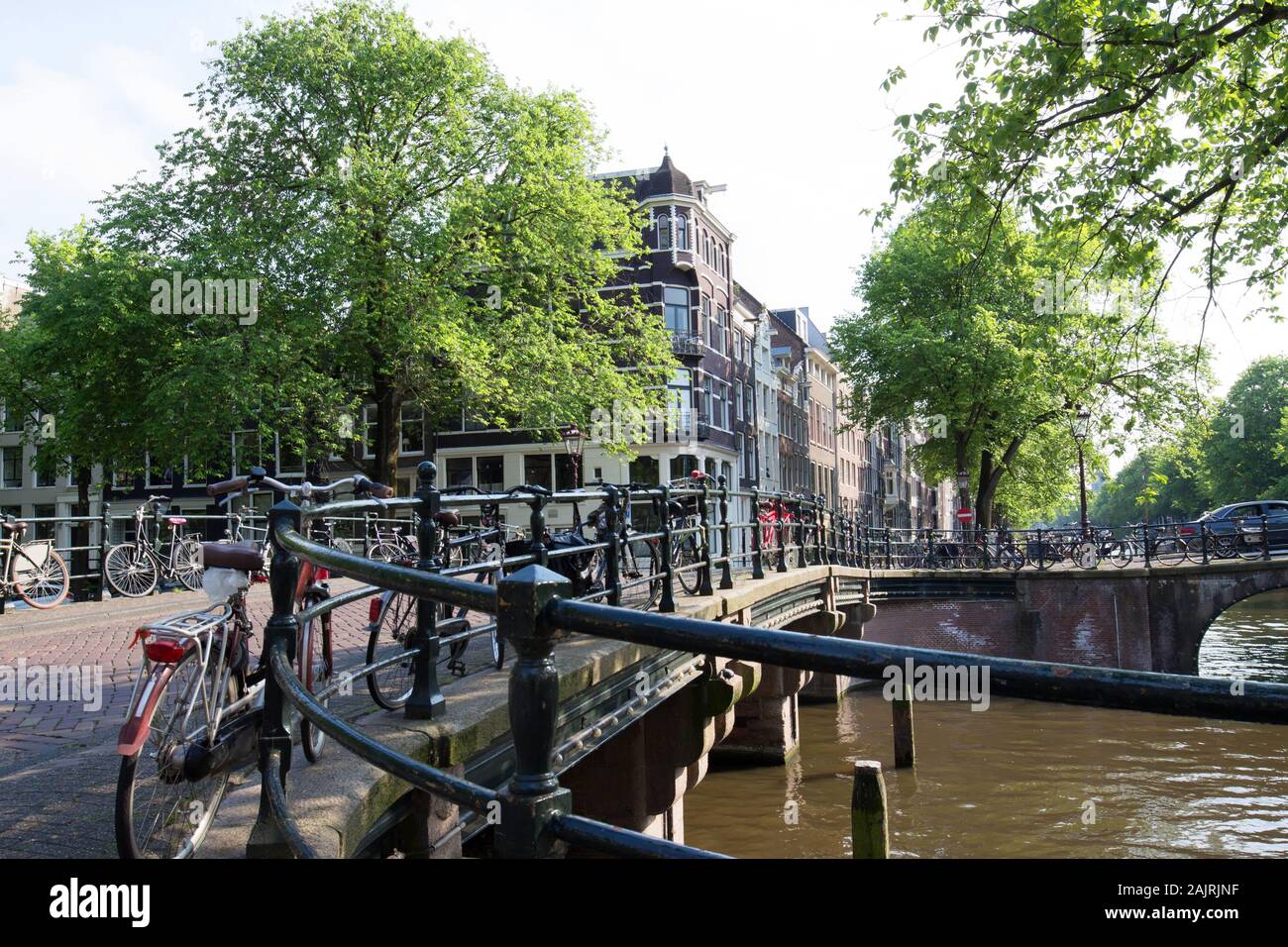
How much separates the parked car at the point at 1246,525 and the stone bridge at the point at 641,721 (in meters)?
1.18

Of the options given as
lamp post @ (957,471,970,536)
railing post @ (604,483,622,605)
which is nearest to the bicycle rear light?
railing post @ (604,483,622,605)

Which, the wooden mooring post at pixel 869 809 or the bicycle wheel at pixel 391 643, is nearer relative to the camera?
the bicycle wheel at pixel 391 643

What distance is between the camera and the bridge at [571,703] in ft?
4.75

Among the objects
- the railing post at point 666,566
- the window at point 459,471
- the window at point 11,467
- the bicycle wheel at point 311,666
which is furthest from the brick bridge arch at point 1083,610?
the window at point 11,467

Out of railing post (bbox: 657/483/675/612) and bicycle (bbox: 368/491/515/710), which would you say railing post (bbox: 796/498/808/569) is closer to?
railing post (bbox: 657/483/675/612)

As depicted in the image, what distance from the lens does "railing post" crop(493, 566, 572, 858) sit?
64.2 inches

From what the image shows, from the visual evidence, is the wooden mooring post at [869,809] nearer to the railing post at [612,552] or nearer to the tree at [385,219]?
the railing post at [612,552]

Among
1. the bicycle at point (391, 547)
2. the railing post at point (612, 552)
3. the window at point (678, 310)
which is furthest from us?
the window at point (678, 310)

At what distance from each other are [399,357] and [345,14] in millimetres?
8218

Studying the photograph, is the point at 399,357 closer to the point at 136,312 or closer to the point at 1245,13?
the point at 136,312

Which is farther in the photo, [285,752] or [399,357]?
[399,357]

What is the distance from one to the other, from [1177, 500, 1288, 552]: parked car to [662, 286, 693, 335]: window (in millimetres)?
17376
